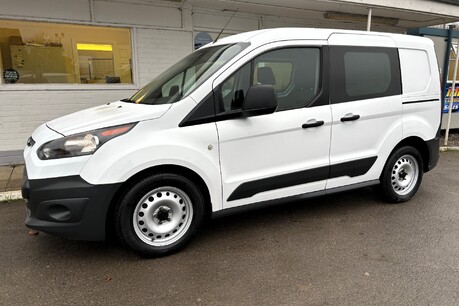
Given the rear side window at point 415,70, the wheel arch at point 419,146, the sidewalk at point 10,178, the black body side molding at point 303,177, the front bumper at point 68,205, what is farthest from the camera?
the sidewalk at point 10,178

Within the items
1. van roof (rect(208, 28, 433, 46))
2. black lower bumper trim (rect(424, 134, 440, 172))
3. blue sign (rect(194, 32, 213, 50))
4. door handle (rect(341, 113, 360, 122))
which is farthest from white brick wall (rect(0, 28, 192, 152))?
black lower bumper trim (rect(424, 134, 440, 172))

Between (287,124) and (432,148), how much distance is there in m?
2.35

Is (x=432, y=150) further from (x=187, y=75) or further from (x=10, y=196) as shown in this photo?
(x=10, y=196)

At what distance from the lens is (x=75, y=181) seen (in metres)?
2.89

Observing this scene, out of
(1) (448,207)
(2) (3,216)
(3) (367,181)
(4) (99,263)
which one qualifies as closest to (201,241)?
(4) (99,263)

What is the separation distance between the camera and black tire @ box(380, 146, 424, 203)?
4.46 metres

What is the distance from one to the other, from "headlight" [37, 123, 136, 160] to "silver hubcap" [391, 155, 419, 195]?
3356 millimetres

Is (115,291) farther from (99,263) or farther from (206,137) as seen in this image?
(206,137)

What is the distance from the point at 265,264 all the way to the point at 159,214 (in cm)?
102

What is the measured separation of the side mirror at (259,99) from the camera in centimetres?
324

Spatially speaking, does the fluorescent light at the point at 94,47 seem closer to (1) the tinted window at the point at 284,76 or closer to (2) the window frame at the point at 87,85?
(2) the window frame at the point at 87,85

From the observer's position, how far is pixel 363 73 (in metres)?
4.09

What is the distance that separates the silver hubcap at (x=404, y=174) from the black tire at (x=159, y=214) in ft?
8.59

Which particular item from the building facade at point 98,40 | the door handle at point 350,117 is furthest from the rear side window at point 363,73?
the building facade at point 98,40
